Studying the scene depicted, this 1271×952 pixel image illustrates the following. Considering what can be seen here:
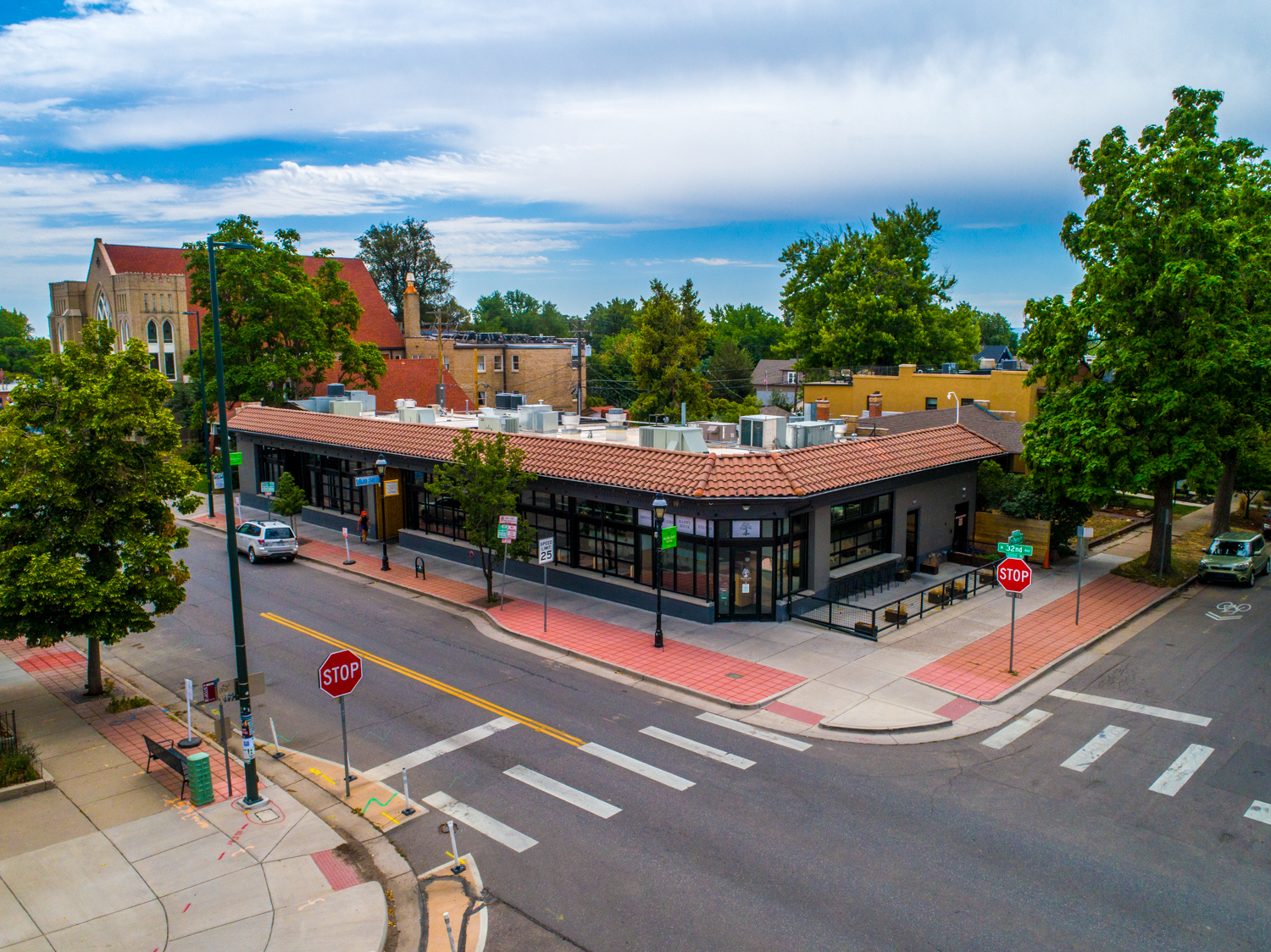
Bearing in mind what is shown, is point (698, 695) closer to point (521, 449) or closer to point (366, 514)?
point (521, 449)

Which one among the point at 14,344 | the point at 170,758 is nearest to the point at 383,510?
the point at 170,758

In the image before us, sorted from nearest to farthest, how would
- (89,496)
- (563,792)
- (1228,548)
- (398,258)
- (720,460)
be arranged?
(563,792) < (89,496) < (720,460) < (1228,548) < (398,258)

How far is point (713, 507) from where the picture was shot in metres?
21.7

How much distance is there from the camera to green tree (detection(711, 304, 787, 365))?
13012cm

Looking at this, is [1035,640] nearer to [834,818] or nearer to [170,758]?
[834,818]

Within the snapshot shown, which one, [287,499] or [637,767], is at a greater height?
[287,499]

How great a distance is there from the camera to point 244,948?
972cm

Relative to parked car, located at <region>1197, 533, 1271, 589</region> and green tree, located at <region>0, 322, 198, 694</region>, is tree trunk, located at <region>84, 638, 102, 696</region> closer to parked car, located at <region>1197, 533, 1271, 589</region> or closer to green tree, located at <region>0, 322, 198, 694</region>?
green tree, located at <region>0, 322, 198, 694</region>

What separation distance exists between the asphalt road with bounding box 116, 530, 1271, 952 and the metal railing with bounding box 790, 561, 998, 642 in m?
4.73

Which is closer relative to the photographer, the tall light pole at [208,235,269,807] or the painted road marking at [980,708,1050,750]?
the tall light pole at [208,235,269,807]

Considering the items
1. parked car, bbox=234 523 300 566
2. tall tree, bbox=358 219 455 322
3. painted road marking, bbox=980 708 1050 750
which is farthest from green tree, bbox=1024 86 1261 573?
tall tree, bbox=358 219 455 322

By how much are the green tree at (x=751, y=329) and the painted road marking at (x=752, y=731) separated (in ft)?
355

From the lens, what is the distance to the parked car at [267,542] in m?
30.9

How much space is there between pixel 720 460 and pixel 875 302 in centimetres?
3921
